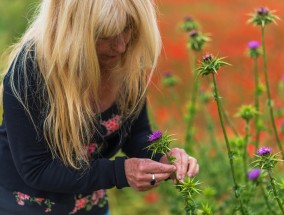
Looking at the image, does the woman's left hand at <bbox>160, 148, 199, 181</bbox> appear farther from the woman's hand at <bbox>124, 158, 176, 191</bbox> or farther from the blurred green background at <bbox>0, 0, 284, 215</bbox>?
the blurred green background at <bbox>0, 0, 284, 215</bbox>

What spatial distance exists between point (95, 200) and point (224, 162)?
1.08 meters

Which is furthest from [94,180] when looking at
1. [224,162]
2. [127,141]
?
[224,162]

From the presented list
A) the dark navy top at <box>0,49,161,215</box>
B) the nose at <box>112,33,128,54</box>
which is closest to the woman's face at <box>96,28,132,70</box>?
the nose at <box>112,33,128,54</box>

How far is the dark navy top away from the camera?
165cm

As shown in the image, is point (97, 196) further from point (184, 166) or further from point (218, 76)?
point (218, 76)

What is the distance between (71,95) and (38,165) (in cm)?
18

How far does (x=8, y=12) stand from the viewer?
5496mm

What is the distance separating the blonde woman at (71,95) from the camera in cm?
159

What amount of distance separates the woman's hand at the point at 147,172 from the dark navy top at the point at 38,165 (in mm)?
47

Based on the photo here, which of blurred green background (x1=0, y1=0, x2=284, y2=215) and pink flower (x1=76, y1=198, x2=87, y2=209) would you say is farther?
blurred green background (x1=0, y1=0, x2=284, y2=215)

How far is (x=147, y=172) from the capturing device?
1.58m

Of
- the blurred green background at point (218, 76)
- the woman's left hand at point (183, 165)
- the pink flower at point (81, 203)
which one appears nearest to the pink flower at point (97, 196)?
the pink flower at point (81, 203)

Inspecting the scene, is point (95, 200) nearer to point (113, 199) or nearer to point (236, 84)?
point (113, 199)

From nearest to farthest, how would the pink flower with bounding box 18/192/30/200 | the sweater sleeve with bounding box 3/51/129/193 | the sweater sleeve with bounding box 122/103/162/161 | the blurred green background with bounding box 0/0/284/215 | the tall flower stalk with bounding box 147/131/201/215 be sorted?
the tall flower stalk with bounding box 147/131/201/215, the sweater sleeve with bounding box 3/51/129/193, the pink flower with bounding box 18/192/30/200, the sweater sleeve with bounding box 122/103/162/161, the blurred green background with bounding box 0/0/284/215
